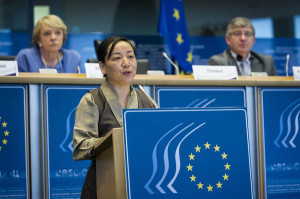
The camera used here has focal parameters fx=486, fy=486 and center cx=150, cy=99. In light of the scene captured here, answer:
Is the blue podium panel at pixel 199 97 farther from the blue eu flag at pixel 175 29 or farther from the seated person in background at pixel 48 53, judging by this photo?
the blue eu flag at pixel 175 29

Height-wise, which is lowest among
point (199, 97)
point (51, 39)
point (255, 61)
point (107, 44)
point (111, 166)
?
point (111, 166)

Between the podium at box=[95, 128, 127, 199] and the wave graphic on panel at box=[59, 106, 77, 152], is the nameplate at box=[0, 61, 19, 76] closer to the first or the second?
the wave graphic on panel at box=[59, 106, 77, 152]

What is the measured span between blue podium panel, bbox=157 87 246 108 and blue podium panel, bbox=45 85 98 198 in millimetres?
582

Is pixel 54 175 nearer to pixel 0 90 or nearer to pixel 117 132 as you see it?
pixel 0 90

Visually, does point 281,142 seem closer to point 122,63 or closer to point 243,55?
point 243,55

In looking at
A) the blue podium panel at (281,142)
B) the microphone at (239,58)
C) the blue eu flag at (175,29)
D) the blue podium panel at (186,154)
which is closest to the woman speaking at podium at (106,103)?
the blue podium panel at (186,154)

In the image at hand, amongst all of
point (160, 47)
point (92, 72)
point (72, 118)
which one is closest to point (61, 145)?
point (72, 118)

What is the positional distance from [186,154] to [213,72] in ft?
5.68

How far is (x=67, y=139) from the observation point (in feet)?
10.1

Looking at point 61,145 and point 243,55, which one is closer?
point 61,145

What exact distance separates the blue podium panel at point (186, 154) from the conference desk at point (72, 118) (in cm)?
118

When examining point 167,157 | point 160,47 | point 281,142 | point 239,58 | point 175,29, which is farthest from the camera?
point 160,47

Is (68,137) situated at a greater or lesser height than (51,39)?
lesser

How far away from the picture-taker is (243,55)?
4.29 m
